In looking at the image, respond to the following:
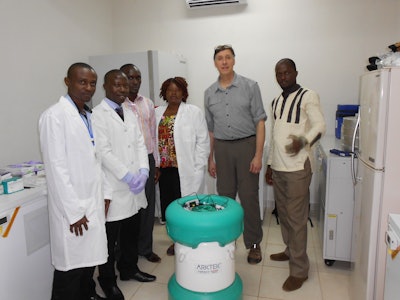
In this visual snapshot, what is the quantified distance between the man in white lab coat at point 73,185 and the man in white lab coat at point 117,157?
0.54 ft

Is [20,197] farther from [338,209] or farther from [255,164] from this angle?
[338,209]

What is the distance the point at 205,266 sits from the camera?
1707 millimetres

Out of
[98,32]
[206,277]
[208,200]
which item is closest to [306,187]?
[208,200]

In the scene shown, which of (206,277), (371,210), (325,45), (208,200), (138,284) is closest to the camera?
(371,210)

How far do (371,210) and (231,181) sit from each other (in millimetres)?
1095

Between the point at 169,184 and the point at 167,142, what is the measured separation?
0.36 meters

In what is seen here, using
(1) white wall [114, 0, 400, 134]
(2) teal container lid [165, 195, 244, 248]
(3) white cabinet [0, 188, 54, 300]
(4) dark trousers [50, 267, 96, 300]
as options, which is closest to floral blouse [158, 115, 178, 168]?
(2) teal container lid [165, 195, 244, 248]

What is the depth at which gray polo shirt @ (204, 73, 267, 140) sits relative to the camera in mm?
2324

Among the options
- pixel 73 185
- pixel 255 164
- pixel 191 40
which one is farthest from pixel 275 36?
pixel 73 185

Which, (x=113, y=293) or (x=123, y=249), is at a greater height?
(x=123, y=249)

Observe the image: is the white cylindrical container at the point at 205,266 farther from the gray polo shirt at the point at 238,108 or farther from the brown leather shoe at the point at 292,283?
the gray polo shirt at the point at 238,108

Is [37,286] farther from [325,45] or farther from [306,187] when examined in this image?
[325,45]

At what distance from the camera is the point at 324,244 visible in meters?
2.37

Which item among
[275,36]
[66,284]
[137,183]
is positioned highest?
[275,36]
